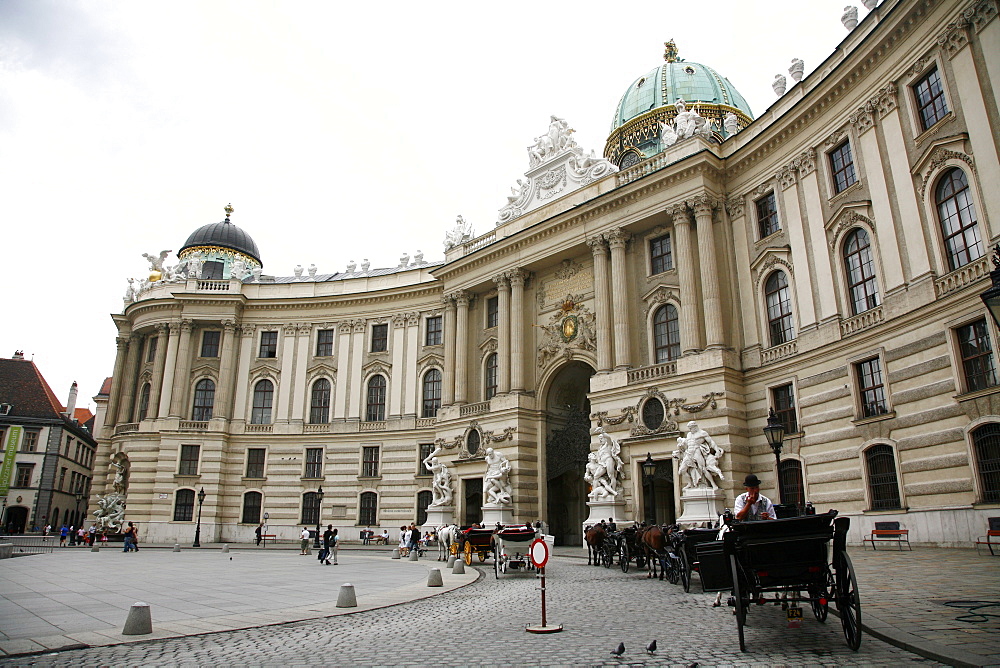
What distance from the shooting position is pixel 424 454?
4284cm

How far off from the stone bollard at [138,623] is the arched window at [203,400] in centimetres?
4016

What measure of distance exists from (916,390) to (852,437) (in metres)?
3.16

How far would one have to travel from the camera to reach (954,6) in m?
19.7

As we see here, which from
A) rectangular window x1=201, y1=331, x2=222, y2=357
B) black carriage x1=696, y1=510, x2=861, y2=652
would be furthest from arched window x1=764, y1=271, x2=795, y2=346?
rectangular window x1=201, y1=331, x2=222, y2=357

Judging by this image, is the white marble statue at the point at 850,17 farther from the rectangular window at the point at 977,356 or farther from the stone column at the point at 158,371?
the stone column at the point at 158,371

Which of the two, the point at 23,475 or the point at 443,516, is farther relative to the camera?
the point at 23,475

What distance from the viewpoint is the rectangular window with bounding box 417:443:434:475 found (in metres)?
42.4

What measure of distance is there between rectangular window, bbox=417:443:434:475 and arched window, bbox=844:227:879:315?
2624 centimetres

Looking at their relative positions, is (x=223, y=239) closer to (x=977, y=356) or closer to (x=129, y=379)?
(x=129, y=379)

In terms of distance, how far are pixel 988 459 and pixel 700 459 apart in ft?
32.4

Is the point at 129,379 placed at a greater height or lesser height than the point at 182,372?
greater

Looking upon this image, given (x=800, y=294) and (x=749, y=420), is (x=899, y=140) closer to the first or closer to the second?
(x=800, y=294)

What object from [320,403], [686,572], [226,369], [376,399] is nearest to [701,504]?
[686,572]

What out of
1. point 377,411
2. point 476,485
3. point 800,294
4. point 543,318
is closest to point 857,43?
point 800,294
